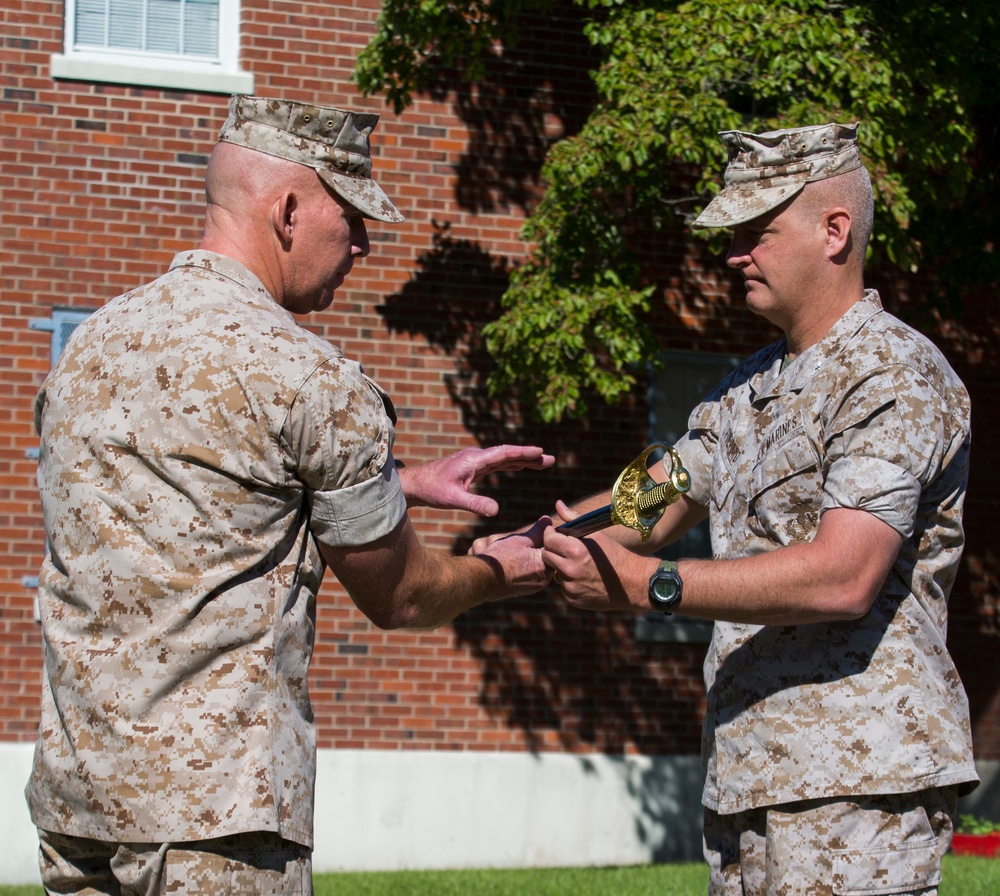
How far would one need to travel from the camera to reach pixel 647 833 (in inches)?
403

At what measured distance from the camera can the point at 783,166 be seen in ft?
11.8

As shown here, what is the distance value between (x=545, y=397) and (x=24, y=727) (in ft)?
13.2

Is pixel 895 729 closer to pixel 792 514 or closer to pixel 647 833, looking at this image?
pixel 792 514

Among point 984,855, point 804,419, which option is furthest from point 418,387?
point 804,419

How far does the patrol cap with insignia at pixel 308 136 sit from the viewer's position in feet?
10.00

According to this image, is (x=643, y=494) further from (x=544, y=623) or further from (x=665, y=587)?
(x=544, y=623)

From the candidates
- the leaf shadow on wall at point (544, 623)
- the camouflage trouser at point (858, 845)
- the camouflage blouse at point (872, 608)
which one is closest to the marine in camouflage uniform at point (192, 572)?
the camouflage blouse at point (872, 608)

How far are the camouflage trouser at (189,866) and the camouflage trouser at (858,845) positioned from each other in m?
1.10

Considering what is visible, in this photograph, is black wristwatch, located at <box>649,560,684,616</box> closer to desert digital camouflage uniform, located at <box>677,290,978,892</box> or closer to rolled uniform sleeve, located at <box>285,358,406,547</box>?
desert digital camouflage uniform, located at <box>677,290,978,892</box>

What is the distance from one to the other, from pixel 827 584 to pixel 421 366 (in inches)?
280

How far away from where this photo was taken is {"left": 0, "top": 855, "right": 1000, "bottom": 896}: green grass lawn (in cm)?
811

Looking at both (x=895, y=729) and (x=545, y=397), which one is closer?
(x=895, y=729)

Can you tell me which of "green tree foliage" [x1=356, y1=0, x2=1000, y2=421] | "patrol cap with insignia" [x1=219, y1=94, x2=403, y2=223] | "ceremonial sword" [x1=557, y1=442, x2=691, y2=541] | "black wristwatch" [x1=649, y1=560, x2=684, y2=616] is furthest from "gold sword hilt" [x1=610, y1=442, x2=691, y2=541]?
"green tree foliage" [x1=356, y1=0, x2=1000, y2=421]

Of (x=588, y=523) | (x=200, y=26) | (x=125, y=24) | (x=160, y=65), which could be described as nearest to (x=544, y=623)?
(x=160, y=65)
